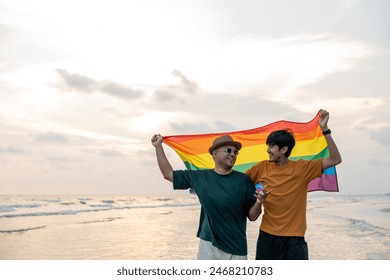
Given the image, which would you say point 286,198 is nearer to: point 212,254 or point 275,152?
point 275,152

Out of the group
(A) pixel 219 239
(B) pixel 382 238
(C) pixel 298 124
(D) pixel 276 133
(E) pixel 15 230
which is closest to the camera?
(A) pixel 219 239

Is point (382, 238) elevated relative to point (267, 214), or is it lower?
lower

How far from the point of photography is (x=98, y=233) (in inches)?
548

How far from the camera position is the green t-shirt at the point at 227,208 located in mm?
4352

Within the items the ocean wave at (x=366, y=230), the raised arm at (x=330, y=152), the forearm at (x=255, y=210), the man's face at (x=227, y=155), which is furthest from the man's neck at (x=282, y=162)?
the ocean wave at (x=366, y=230)

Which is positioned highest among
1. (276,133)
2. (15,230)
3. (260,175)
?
(276,133)

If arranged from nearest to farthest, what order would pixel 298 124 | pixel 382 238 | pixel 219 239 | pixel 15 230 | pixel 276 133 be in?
1. pixel 219 239
2. pixel 276 133
3. pixel 298 124
4. pixel 382 238
5. pixel 15 230

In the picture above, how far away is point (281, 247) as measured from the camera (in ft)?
14.9

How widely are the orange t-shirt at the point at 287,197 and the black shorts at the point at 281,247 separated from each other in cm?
6

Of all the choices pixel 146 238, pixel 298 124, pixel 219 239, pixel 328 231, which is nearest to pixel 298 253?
pixel 219 239

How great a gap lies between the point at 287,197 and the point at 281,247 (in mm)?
491

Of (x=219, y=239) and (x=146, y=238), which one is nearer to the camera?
(x=219, y=239)

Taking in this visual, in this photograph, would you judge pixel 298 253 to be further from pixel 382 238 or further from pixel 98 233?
pixel 98 233

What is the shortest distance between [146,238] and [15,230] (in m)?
5.20
